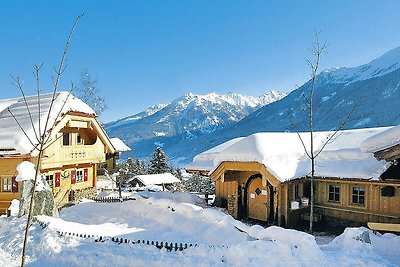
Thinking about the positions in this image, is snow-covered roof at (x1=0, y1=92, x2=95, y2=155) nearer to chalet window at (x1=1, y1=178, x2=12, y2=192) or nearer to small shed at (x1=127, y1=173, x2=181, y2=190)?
chalet window at (x1=1, y1=178, x2=12, y2=192)

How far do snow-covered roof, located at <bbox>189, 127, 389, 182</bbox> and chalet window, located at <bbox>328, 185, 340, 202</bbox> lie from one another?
111 centimetres

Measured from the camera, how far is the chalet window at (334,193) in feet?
55.7

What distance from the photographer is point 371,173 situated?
49.7 ft

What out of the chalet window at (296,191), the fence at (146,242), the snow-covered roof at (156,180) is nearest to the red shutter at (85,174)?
the fence at (146,242)

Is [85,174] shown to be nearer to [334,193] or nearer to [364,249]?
[334,193]

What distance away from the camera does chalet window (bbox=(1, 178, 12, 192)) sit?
68.6 ft

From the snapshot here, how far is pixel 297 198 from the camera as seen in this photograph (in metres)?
17.5

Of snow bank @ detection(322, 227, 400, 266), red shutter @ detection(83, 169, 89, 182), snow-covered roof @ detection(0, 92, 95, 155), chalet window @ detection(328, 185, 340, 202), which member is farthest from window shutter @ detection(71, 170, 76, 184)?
snow bank @ detection(322, 227, 400, 266)

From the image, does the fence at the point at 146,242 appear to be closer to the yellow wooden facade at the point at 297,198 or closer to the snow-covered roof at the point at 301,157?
the snow-covered roof at the point at 301,157

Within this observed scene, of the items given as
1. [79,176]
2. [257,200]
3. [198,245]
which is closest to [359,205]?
[257,200]

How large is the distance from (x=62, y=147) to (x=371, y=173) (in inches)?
747

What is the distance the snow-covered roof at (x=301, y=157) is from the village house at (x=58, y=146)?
10.1 meters

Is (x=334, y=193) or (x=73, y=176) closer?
(x=334, y=193)

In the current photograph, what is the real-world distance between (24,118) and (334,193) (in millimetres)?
19127
